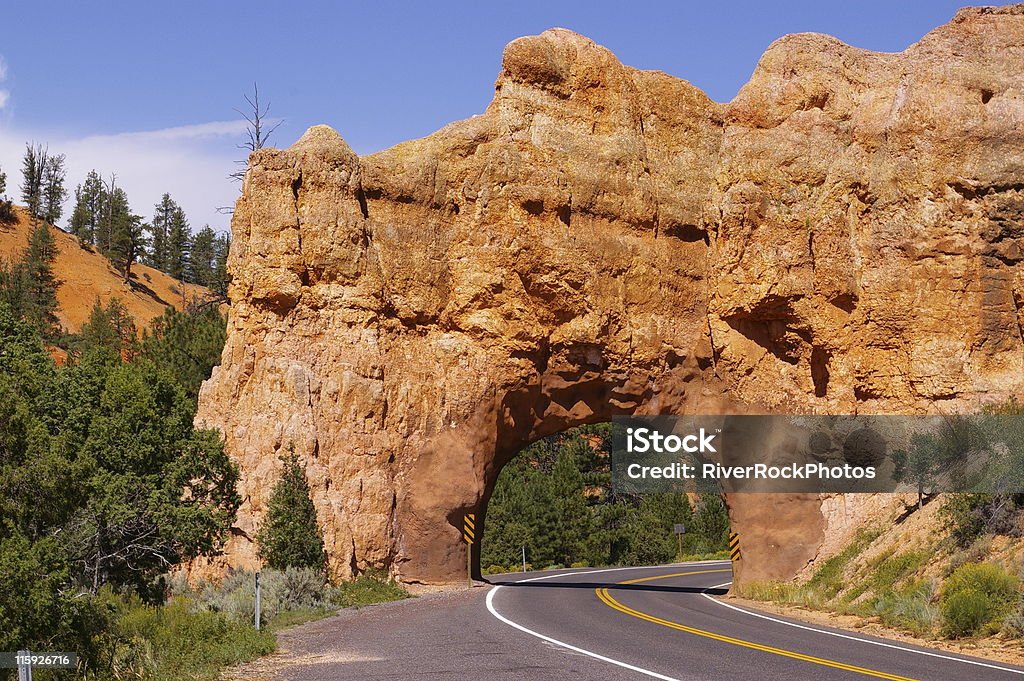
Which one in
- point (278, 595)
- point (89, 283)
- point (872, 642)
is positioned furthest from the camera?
point (89, 283)

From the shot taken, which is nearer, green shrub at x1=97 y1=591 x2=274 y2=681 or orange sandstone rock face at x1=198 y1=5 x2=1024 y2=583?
green shrub at x1=97 y1=591 x2=274 y2=681

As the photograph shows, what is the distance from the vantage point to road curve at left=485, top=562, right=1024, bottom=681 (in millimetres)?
12672

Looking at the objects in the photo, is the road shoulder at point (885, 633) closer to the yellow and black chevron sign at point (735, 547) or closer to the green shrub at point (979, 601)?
the green shrub at point (979, 601)

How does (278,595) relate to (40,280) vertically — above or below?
below

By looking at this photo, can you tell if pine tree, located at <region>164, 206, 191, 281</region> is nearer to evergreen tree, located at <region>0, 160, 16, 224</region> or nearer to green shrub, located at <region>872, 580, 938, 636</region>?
evergreen tree, located at <region>0, 160, 16, 224</region>

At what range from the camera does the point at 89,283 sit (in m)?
88.1

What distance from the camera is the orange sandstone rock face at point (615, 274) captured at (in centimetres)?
2964

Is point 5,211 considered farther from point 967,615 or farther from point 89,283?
point 967,615

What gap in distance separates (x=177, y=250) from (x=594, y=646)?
331ft

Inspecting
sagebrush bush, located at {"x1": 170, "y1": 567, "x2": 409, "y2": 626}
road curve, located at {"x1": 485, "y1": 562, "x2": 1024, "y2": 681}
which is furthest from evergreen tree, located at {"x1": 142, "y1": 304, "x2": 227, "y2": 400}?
road curve, located at {"x1": 485, "y1": 562, "x2": 1024, "y2": 681}

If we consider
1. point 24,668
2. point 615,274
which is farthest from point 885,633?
point 615,274

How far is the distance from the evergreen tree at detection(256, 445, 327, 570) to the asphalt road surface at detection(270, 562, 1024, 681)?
9.46ft

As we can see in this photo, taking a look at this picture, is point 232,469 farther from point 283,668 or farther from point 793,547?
point 793,547

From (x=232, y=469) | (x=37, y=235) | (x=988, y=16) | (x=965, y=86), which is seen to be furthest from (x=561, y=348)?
(x=37, y=235)
